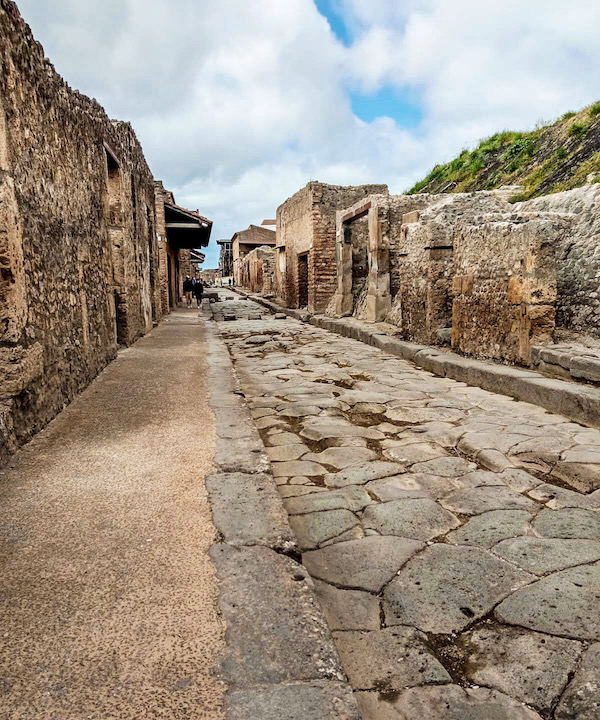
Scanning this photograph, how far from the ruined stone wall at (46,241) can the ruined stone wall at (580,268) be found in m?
4.90

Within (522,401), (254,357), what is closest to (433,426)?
(522,401)

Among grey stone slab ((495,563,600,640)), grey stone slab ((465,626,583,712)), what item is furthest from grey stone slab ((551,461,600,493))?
grey stone slab ((465,626,583,712))

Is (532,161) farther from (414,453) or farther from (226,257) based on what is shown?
(226,257)

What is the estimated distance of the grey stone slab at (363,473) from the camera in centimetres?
305

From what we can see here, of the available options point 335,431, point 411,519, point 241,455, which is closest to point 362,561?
point 411,519

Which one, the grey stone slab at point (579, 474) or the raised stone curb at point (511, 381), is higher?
the raised stone curb at point (511, 381)

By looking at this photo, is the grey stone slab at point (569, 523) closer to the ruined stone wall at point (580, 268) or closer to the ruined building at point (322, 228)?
the ruined stone wall at point (580, 268)

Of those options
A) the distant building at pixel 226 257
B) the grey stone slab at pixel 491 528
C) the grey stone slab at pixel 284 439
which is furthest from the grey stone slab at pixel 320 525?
the distant building at pixel 226 257

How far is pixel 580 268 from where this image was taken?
19.1 feet

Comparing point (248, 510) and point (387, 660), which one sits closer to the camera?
point (387, 660)

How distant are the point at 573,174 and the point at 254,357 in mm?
7435

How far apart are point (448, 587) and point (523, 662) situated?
1.34 ft

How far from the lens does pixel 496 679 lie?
60.1 inches

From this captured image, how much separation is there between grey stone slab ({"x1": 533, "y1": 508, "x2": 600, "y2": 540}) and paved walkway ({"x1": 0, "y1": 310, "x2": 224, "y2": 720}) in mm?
1505
